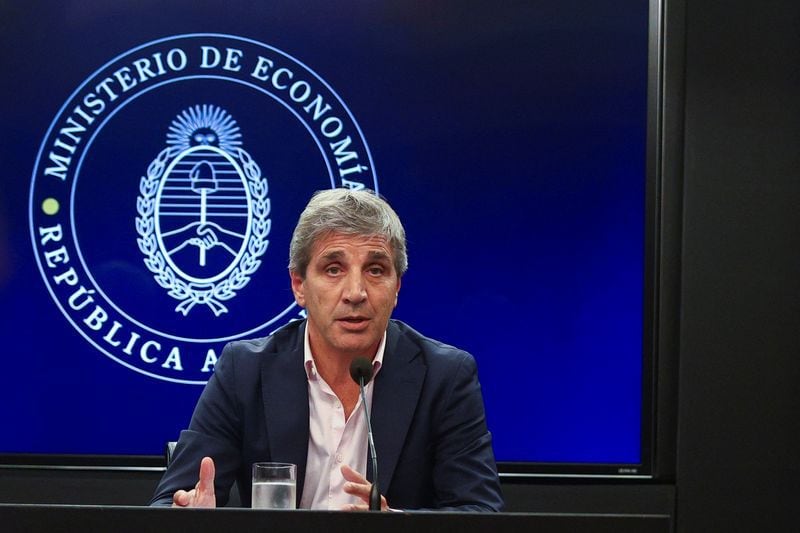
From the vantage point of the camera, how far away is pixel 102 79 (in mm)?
3570

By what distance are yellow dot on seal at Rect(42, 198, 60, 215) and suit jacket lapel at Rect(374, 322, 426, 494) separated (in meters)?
1.44

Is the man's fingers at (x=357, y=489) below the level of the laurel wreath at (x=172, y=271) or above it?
below

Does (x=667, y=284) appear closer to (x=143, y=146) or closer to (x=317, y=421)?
(x=317, y=421)

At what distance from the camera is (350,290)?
2562 millimetres

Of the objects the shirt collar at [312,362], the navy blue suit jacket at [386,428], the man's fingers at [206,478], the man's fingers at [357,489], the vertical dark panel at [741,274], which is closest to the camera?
the man's fingers at [357,489]

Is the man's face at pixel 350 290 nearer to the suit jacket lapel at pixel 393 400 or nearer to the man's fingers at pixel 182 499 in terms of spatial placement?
the suit jacket lapel at pixel 393 400

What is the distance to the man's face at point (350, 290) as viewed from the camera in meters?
2.57

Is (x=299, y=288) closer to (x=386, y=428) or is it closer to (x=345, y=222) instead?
(x=345, y=222)

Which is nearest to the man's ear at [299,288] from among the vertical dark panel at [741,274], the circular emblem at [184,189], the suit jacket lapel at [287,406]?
the suit jacket lapel at [287,406]

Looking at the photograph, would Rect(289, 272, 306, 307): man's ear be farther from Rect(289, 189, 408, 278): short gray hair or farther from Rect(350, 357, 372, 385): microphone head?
Rect(350, 357, 372, 385): microphone head

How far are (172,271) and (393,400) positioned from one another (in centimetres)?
125

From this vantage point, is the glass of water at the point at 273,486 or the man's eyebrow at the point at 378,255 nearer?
the glass of water at the point at 273,486

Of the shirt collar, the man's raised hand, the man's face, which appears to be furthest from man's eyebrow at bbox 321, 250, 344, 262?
the man's raised hand

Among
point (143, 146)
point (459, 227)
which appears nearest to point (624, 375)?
point (459, 227)
